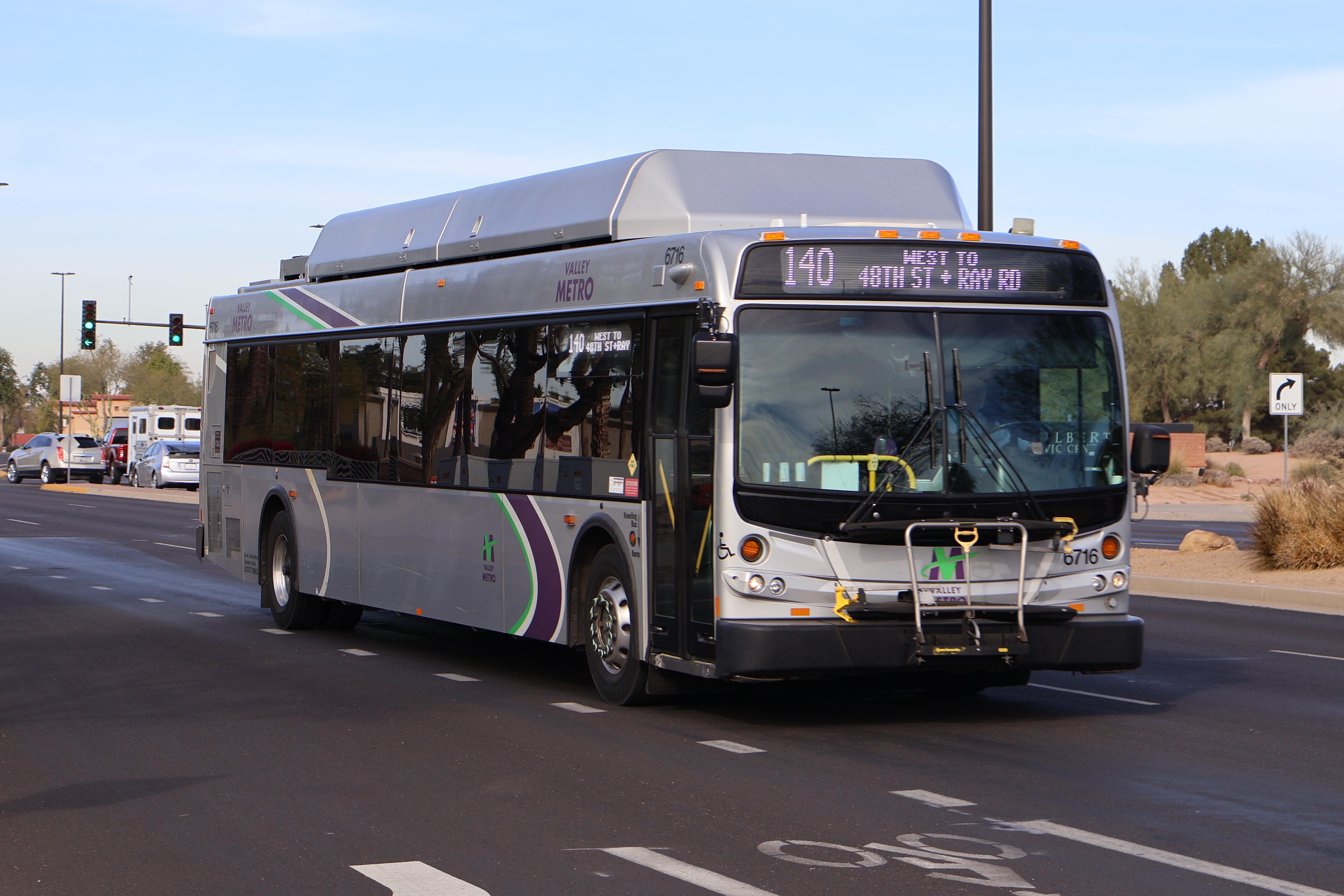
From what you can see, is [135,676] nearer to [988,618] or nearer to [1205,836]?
[988,618]

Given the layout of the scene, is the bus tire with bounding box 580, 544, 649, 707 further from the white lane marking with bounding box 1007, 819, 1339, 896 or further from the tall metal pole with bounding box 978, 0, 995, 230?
the tall metal pole with bounding box 978, 0, 995, 230

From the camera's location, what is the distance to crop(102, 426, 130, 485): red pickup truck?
209 ft

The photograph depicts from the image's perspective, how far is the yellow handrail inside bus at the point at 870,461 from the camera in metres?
9.34

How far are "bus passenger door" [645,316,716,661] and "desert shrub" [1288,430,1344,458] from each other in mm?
44845

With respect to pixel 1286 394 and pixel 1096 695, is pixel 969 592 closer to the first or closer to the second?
pixel 1096 695

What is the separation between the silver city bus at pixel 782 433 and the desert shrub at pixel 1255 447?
5782cm

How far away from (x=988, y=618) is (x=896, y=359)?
5.15ft

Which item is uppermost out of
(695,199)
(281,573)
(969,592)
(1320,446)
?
(695,199)

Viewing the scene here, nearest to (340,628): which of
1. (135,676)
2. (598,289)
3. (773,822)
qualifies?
(135,676)

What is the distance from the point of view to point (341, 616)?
1555 centimetres

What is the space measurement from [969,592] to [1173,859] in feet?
9.80

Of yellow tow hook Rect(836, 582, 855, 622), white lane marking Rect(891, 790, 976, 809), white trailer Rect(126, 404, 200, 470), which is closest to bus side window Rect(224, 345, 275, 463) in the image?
yellow tow hook Rect(836, 582, 855, 622)

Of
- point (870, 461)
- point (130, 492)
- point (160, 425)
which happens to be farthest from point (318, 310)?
point (160, 425)

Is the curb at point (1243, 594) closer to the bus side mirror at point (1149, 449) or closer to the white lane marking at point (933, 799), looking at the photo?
the bus side mirror at point (1149, 449)
